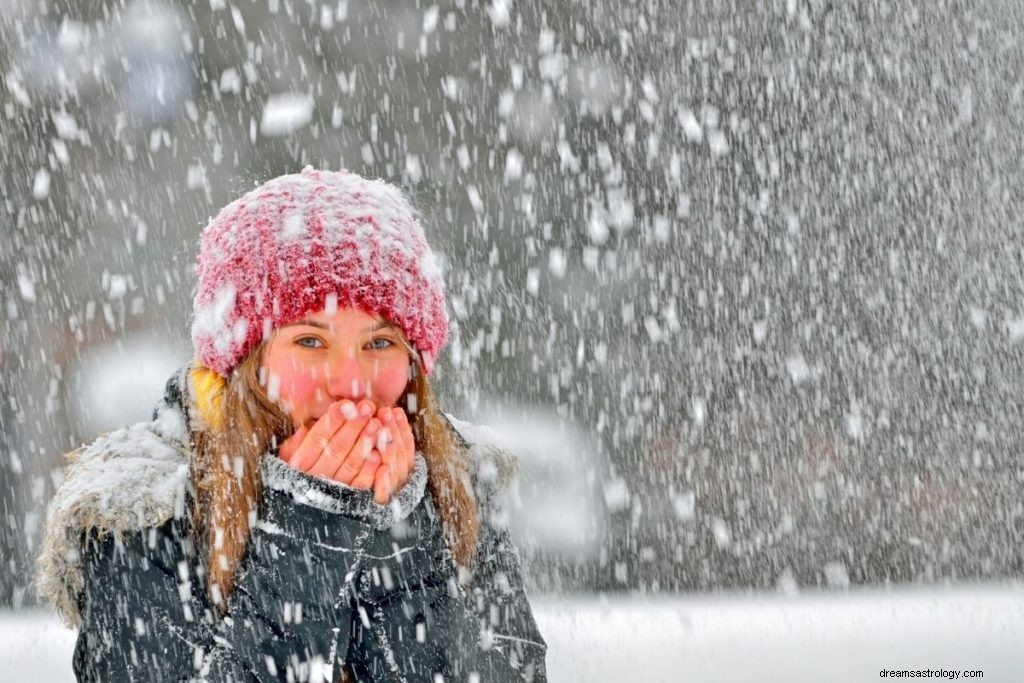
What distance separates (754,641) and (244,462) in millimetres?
2313

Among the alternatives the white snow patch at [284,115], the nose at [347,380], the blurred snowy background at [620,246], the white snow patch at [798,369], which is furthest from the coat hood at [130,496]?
the white snow patch at [798,369]

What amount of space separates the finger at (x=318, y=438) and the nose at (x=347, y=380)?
0.26 feet

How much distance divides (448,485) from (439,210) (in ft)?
9.63

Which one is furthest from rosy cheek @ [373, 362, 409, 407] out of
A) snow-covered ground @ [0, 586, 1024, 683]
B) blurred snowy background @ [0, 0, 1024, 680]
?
blurred snowy background @ [0, 0, 1024, 680]

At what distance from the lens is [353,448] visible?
3.59 feet

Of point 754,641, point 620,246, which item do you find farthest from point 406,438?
point 620,246

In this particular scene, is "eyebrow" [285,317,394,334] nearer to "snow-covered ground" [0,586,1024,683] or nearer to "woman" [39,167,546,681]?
"woman" [39,167,546,681]

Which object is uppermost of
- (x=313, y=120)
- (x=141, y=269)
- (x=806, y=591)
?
(x=313, y=120)

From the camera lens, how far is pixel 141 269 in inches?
157

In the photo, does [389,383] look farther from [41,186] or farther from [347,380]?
[41,186]

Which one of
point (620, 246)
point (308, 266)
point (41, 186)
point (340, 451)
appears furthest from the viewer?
point (620, 246)

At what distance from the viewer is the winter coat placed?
1.09 meters

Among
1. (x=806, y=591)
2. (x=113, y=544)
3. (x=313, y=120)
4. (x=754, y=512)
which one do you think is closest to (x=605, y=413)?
(x=754, y=512)

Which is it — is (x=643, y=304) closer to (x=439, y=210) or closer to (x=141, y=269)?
(x=439, y=210)
